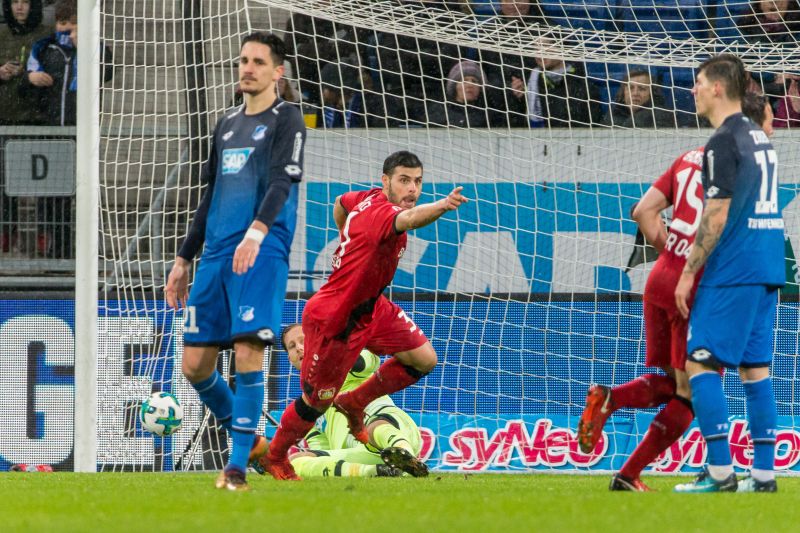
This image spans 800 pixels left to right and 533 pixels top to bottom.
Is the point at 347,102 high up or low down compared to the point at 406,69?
down

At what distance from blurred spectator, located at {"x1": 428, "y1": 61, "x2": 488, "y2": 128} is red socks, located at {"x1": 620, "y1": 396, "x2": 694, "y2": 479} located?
15.2ft

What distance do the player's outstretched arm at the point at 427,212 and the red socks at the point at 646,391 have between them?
1.18 meters

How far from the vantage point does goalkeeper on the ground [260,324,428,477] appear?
8.02 metres

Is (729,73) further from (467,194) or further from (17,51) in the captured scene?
(17,51)

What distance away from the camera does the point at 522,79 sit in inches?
410

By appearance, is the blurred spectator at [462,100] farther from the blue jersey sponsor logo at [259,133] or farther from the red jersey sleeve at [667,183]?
the blue jersey sponsor logo at [259,133]

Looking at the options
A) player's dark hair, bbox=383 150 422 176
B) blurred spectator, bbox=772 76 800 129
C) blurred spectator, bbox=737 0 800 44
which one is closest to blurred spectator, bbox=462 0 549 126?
blurred spectator, bbox=737 0 800 44

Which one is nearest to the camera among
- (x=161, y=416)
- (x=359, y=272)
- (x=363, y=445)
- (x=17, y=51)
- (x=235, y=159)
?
(x=235, y=159)

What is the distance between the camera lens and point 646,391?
20.7 ft

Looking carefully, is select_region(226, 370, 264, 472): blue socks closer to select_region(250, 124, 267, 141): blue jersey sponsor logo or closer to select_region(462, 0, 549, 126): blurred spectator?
select_region(250, 124, 267, 141): blue jersey sponsor logo

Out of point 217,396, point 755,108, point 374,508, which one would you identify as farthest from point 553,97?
point 374,508

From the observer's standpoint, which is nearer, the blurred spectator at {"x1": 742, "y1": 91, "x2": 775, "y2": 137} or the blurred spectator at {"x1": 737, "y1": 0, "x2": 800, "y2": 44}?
the blurred spectator at {"x1": 742, "y1": 91, "x2": 775, "y2": 137}

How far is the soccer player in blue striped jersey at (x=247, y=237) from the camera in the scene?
5746 mm

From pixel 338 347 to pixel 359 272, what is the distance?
427 millimetres
